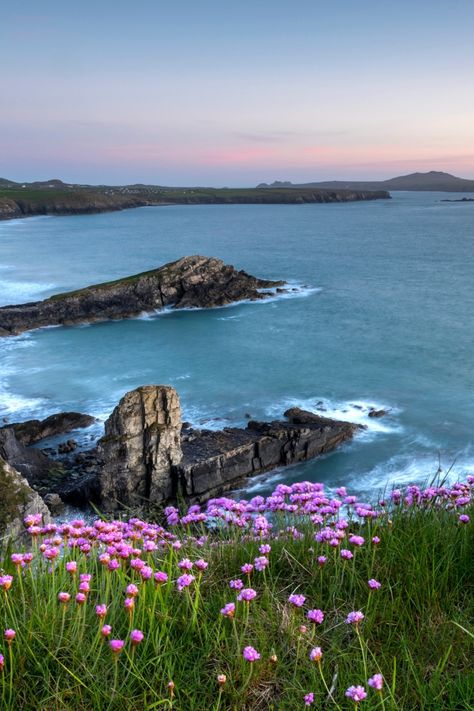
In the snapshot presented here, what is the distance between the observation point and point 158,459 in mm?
21641

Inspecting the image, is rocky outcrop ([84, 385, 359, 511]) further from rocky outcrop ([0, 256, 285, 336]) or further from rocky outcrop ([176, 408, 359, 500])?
rocky outcrop ([0, 256, 285, 336])

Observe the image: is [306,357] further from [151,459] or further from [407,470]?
[151,459]

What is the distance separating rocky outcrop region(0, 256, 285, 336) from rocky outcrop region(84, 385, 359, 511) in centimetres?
3100

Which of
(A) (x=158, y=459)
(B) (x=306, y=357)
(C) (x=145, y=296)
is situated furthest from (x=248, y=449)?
(C) (x=145, y=296)

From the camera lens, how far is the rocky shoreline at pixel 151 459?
2122cm

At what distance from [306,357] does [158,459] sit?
71.7 feet

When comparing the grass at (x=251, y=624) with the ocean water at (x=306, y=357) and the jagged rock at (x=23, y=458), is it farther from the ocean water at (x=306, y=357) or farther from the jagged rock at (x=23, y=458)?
the jagged rock at (x=23, y=458)

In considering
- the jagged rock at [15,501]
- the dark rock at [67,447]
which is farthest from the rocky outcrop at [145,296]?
the jagged rock at [15,501]

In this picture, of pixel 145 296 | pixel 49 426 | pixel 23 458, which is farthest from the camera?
pixel 145 296

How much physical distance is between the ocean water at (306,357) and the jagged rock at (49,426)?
7.95 ft

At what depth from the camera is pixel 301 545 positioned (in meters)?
5.25

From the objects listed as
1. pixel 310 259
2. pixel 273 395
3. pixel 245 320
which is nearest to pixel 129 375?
pixel 273 395

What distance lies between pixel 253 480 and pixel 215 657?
64.5 feet

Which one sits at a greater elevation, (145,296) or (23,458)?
(145,296)
